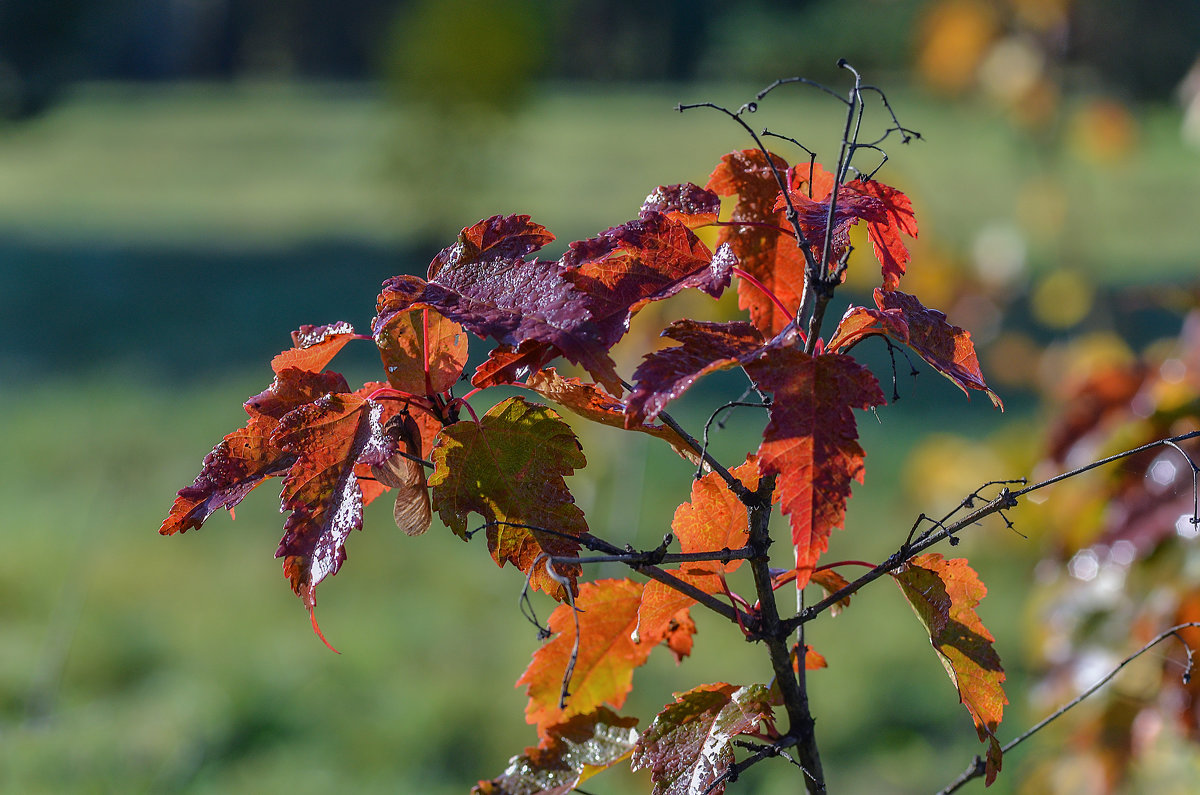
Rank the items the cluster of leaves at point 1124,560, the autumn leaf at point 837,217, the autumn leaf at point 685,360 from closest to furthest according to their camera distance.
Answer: the autumn leaf at point 685,360 → the autumn leaf at point 837,217 → the cluster of leaves at point 1124,560

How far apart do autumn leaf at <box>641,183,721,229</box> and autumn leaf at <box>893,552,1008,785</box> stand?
26cm

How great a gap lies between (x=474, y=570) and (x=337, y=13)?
16456 millimetres

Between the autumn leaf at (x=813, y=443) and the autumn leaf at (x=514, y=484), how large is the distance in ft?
0.43

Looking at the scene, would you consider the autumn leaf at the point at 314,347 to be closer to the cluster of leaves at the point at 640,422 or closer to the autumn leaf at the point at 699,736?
the cluster of leaves at the point at 640,422

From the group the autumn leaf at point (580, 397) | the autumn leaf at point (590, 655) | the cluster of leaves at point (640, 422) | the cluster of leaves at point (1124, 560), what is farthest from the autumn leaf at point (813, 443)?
the cluster of leaves at point (1124, 560)

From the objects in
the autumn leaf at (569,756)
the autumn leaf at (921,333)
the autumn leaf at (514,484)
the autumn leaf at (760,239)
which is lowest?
the autumn leaf at (569,756)

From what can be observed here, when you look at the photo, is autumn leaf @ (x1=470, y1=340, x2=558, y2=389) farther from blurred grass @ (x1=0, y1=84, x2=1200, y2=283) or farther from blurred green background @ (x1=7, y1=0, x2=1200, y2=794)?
blurred grass @ (x1=0, y1=84, x2=1200, y2=283)

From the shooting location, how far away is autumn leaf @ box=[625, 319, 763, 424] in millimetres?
574

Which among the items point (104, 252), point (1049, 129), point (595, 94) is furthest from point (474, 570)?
point (595, 94)

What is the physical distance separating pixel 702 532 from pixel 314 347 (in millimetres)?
293

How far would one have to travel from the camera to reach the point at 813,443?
0.59 meters

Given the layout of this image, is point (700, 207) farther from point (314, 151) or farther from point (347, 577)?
point (314, 151)

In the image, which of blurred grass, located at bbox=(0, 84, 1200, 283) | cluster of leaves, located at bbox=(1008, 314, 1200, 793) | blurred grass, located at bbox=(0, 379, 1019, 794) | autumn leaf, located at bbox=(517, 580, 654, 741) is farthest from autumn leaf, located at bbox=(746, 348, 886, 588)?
blurred grass, located at bbox=(0, 84, 1200, 283)

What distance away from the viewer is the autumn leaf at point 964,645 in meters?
0.67
